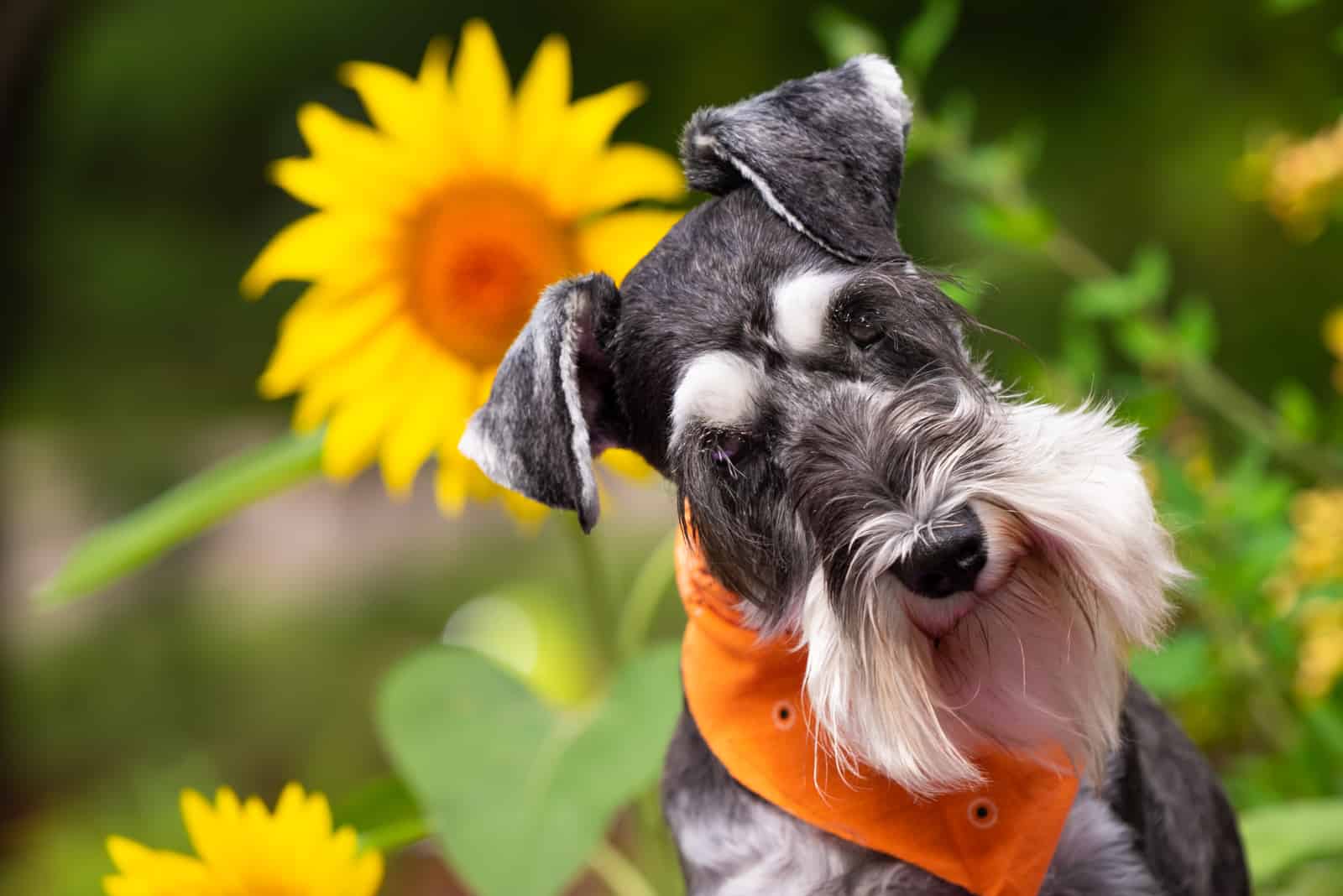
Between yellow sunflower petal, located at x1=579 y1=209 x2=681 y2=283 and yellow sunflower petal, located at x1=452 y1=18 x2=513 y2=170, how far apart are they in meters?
0.16

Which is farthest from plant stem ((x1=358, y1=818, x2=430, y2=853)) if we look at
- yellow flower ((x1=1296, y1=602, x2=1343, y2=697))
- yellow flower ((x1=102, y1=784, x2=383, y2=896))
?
yellow flower ((x1=1296, y1=602, x2=1343, y2=697))

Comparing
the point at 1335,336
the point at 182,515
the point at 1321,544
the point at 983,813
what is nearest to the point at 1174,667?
the point at 1321,544

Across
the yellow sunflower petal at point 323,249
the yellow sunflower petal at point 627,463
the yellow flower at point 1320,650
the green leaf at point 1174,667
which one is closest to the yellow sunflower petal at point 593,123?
the yellow sunflower petal at point 323,249

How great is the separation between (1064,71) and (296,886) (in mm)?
3180

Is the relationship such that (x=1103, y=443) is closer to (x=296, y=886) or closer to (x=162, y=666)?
(x=296, y=886)

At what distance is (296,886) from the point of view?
1527mm

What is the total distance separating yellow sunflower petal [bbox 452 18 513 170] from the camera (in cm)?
187

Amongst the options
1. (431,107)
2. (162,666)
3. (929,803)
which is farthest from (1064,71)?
(162,666)

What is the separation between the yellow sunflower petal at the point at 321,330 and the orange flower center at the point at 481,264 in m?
0.05

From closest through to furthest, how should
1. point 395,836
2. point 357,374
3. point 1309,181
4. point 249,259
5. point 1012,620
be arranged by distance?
point 1012,620, point 395,836, point 357,374, point 1309,181, point 249,259

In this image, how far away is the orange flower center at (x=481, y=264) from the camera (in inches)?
76.0

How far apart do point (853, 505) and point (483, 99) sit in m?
0.81

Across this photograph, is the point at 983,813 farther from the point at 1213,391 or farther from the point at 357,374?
the point at 1213,391

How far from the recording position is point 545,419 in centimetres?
156
